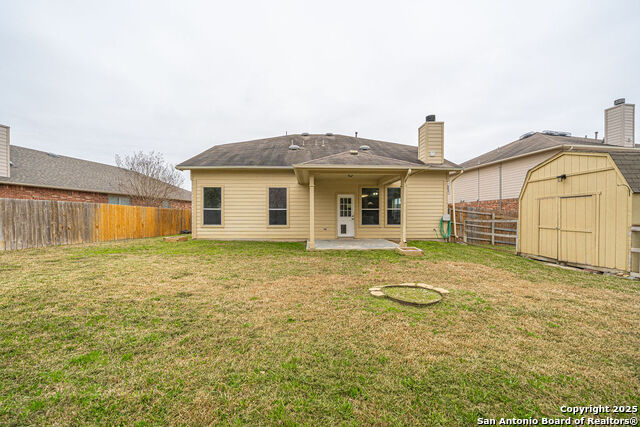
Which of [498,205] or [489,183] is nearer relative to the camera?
[498,205]

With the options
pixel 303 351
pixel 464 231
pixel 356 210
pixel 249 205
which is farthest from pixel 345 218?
pixel 303 351

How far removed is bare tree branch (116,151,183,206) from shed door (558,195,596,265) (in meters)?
20.5

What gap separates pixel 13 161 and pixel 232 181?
12580mm

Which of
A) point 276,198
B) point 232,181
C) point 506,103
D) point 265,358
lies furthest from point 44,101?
point 506,103

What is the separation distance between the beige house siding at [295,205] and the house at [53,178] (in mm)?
9061

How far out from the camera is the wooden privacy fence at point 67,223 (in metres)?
7.79

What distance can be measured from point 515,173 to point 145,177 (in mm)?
21948

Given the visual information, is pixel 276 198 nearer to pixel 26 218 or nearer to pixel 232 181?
pixel 232 181

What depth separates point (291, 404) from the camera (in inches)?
64.4

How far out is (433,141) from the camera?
10.4m

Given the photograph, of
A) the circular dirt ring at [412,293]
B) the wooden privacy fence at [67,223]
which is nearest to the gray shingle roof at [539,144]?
the circular dirt ring at [412,293]

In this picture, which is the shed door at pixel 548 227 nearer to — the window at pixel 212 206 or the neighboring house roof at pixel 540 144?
the neighboring house roof at pixel 540 144

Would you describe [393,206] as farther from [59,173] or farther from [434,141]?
[59,173]

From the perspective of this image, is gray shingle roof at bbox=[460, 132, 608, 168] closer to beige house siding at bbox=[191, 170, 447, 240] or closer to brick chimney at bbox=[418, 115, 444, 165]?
brick chimney at bbox=[418, 115, 444, 165]
